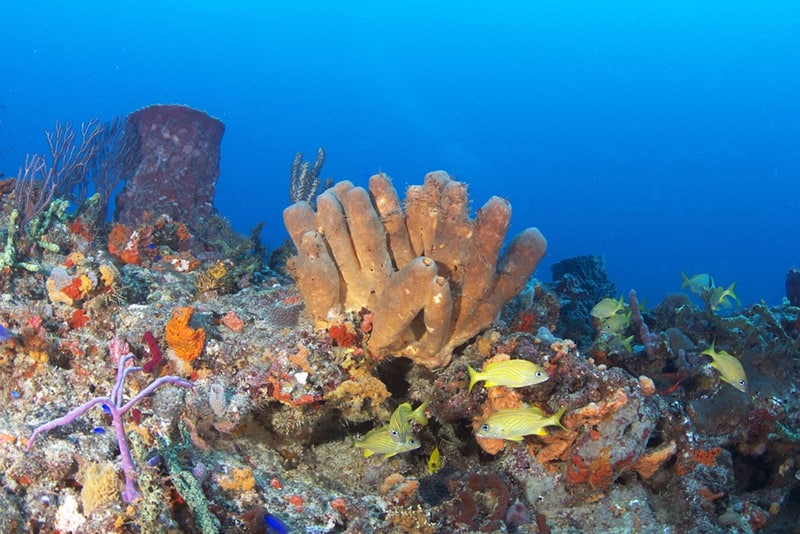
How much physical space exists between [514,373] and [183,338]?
2.55m

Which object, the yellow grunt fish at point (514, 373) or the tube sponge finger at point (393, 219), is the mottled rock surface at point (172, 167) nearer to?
the tube sponge finger at point (393, 219)

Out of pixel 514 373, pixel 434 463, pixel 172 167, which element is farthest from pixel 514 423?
pixel 172 167

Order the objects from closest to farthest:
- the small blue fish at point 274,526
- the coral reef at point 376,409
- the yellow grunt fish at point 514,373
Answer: the small blue fish at point 274,526
the coral reef at point 376,409
the yellow grunt fish at point 514,373

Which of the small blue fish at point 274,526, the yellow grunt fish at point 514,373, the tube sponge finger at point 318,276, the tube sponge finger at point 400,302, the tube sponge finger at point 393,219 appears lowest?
the small blue fish at point 274,526

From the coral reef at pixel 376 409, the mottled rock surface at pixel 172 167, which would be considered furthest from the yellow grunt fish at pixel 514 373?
the mottled rock surface at pixel 172 167

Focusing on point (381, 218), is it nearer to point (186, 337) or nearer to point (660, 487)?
point (186, 337)

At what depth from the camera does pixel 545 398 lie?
3926 mm

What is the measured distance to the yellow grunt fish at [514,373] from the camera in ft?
11.3

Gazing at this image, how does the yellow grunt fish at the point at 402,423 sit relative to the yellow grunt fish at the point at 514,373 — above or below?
below

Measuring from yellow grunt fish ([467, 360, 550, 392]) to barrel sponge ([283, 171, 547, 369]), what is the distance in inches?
22.9

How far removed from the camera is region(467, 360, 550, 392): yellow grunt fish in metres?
3.44

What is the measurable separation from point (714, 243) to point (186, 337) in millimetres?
95046

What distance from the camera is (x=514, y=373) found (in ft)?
11.3

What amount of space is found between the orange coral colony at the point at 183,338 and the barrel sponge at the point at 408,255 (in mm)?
910
